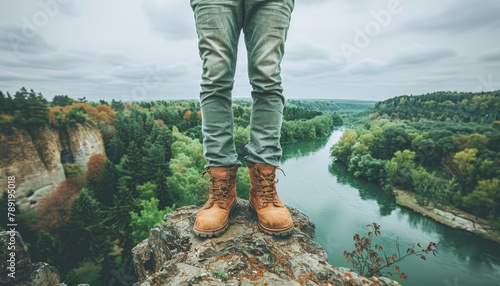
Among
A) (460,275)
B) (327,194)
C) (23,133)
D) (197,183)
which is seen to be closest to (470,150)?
(327,194)

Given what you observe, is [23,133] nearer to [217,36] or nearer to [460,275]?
[217,36]

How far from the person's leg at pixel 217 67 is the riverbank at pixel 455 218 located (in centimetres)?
2835

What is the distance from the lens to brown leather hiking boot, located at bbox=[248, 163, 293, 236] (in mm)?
1807

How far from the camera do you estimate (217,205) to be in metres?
1.90

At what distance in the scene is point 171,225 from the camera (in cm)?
215

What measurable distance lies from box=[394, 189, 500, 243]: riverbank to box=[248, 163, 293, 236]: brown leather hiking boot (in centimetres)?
2796

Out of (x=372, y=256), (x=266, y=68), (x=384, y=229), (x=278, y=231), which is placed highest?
(x=266, y=68)

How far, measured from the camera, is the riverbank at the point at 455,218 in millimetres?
22073

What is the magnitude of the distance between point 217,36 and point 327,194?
2811cm

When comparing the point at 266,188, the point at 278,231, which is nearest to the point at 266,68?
the point at 266,188

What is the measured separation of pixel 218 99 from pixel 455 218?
30304 millimetres

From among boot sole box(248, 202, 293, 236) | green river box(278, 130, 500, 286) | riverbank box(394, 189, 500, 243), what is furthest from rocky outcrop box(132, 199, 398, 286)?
riverbank box(394, 189, 500, 243)

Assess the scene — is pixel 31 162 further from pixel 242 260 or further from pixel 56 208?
pixel 242 260

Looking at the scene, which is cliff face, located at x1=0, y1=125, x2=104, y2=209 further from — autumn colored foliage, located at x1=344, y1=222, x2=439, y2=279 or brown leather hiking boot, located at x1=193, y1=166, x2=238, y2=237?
autumn colored foliage, located at x1=344, y1=222, x2=439, y2=279
